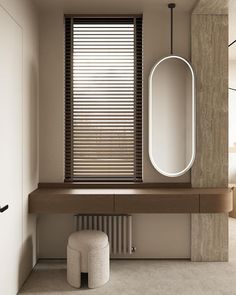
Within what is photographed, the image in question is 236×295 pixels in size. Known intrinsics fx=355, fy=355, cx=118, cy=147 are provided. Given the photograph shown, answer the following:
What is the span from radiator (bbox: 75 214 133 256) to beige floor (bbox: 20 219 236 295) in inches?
5.8

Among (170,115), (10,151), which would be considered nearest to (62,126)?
(10,151)

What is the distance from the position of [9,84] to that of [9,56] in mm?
190

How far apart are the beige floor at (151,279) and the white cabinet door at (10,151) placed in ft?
1.11

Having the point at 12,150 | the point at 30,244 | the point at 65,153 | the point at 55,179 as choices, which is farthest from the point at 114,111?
the point at 30,244

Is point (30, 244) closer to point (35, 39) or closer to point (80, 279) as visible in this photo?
point (80, 279)

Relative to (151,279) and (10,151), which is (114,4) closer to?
(10,151)

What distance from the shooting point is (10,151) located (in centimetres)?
247

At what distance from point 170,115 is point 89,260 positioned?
1501 millimetres

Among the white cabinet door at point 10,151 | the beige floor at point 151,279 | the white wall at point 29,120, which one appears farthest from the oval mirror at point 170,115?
the white cabinet door at point 10,151

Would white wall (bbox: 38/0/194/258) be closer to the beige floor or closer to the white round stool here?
the beige floor

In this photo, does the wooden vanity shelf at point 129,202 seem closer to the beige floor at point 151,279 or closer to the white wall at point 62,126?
the white wall at point 62,126

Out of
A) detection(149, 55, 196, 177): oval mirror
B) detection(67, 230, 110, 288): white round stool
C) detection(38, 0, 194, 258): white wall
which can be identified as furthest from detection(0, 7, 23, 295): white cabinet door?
detection(149, 55, 196, 177): oval mirror

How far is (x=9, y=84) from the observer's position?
8.03 ft

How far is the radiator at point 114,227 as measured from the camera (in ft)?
10.6
